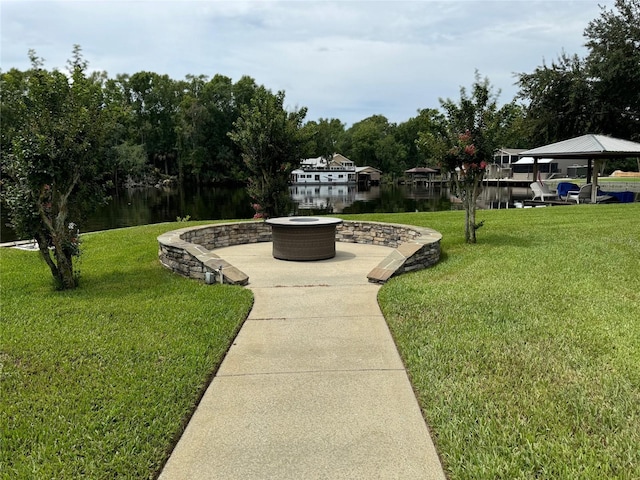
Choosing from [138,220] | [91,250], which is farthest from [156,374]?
[138,220]

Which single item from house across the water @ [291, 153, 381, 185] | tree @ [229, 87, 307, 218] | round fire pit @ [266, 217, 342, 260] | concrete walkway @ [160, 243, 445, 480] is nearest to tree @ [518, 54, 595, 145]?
tree @ [229, 87, 307, 218]

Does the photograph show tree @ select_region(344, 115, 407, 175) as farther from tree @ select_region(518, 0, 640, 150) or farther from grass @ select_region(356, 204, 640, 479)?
grass @ select_region(356, 204, 640, 479)

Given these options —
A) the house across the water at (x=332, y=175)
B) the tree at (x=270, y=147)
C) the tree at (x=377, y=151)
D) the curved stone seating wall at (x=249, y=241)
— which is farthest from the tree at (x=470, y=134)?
the tree at (x=377, y=151)

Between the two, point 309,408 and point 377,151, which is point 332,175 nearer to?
point 377,151

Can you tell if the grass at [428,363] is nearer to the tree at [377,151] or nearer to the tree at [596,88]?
the tree at [596,88]

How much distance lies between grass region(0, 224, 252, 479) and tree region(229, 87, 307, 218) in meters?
6.16

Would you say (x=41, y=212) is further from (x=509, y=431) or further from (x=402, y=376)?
(x=509, y=431)

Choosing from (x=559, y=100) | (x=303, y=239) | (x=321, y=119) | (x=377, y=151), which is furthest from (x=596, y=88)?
(x=321, y=119)

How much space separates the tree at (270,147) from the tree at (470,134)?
4309 mm

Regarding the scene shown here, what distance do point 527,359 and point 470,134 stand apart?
5.81m

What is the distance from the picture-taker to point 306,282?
→ 666cm

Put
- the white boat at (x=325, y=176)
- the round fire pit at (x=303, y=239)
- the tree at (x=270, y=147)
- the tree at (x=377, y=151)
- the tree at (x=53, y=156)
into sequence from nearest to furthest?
the tree at (x=53, y=156), the round fire pit at (x=303, y=239), the tree at (x=270, y=147), the white boat at (x=325, y=176), the tree at (x=377, y=151)

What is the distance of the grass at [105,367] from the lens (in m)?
2.62

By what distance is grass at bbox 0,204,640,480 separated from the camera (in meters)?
2.59
